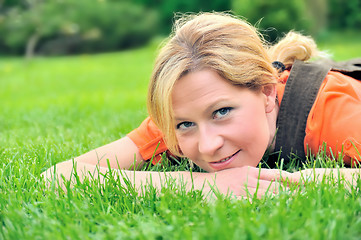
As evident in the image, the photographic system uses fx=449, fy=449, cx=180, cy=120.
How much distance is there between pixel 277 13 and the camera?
1788 cm

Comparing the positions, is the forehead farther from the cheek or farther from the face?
the cheek

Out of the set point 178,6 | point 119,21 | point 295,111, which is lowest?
point 295,111

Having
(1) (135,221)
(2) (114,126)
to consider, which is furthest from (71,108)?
(1) (135,221)

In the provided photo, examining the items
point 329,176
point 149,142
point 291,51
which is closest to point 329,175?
point 329,176

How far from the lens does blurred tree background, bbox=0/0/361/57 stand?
59.4ft

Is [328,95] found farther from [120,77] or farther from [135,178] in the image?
[120,77]

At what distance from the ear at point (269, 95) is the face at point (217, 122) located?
159 millimetres

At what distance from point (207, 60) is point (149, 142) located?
721 mm

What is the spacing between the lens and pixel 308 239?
1.41m

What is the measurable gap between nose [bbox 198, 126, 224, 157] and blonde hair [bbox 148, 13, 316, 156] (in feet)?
0.64

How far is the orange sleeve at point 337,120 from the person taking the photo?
2332 millimetres

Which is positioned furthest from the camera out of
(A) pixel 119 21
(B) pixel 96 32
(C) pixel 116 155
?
(A) pixel 119 21

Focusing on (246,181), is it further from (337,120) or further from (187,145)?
(337,120)

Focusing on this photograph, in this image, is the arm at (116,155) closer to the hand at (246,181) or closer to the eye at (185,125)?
the eye at (185,125)
